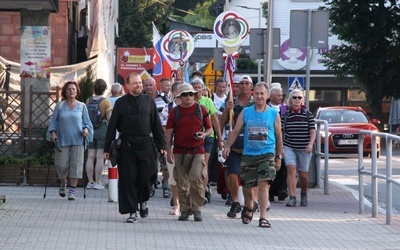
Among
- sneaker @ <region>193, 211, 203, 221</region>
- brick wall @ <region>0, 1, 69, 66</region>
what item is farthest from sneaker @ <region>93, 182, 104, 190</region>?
brick wall @ <region>0, 1, 69, 66</region>

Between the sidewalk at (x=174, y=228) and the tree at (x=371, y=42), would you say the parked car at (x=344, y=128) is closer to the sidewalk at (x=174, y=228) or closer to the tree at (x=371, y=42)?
the tree at (x=371, y=42)

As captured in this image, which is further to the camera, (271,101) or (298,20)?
(298,20)

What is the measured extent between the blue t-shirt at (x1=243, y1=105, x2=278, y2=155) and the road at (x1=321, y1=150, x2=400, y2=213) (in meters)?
1.59

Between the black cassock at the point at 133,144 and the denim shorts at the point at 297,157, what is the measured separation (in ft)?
11.0

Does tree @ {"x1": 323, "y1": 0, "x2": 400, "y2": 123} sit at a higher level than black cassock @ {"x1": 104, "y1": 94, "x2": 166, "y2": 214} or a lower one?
higher

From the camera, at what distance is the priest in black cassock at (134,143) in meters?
13.4

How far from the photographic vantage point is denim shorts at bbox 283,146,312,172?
1641 cm

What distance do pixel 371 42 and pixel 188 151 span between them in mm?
32824

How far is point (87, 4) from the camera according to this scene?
32875mm

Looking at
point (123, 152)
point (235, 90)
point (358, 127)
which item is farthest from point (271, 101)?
point (358, 127)

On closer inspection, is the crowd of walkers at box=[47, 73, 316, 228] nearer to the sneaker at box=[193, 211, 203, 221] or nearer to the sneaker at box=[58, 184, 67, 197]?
the sneaker at box=[193, 211, 203, 221]

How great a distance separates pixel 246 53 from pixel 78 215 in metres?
51.6

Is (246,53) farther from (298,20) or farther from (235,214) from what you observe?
(235,214)

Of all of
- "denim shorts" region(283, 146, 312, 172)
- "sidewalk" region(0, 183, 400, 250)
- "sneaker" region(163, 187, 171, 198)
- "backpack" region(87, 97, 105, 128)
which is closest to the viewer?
"sidewalk" region(0, 183, 400, 250)
